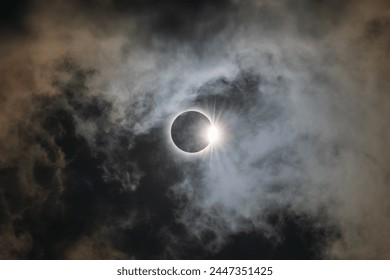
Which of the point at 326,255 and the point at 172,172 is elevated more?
the point at 172,172

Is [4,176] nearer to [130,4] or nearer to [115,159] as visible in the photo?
[115,159]

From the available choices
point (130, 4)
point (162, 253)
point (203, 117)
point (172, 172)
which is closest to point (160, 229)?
point (162, 253)

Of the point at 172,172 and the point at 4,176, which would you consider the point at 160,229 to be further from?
the point at 4,176

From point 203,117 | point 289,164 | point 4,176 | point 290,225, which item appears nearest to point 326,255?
point 290,225

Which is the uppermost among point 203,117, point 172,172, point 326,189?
point 203,117
